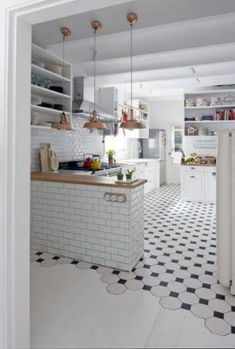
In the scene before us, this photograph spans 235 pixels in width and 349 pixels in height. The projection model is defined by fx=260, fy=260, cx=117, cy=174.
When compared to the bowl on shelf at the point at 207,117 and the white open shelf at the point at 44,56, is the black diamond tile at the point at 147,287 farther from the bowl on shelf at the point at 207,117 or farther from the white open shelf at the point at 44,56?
the bowl on shelf at the point at 207,117

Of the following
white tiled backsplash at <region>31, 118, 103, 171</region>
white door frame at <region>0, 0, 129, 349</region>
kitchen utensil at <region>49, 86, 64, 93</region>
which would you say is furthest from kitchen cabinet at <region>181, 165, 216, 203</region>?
white door frame at <region>0, 0, 129, 349</region>

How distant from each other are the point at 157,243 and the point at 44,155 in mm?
2270

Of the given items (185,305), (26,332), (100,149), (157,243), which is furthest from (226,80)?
(26,332)

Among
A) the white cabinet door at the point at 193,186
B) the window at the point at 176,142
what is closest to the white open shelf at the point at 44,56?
the white cabinet door at the point at 193,186

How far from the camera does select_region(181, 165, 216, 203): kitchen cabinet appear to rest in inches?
246

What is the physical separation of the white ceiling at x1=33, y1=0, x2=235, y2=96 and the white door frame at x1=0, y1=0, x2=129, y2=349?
1729 millimetres

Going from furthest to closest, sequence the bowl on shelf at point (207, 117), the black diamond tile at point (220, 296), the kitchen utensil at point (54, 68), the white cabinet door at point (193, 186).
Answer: the bowl on shelf at point (207, 117) → the white cabinet door at point (193, 186) → the kitchen utensil at point (54, 68) → the black diamond tile at point (220, 296)

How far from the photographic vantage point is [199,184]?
6352 millimetres

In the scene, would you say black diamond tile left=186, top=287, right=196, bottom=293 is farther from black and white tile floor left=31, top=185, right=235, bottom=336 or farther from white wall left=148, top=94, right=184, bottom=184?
white wall left=148, top=94, right=184, bottom=184

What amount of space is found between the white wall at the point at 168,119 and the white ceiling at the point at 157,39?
8.49 ft

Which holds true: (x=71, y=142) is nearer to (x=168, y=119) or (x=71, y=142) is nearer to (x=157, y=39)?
(x=157, y=39)

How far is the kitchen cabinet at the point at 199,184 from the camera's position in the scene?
20.5 feet

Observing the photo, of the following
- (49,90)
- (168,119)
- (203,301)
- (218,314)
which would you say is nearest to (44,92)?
(49,90)

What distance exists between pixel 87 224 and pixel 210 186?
4.11 metres
